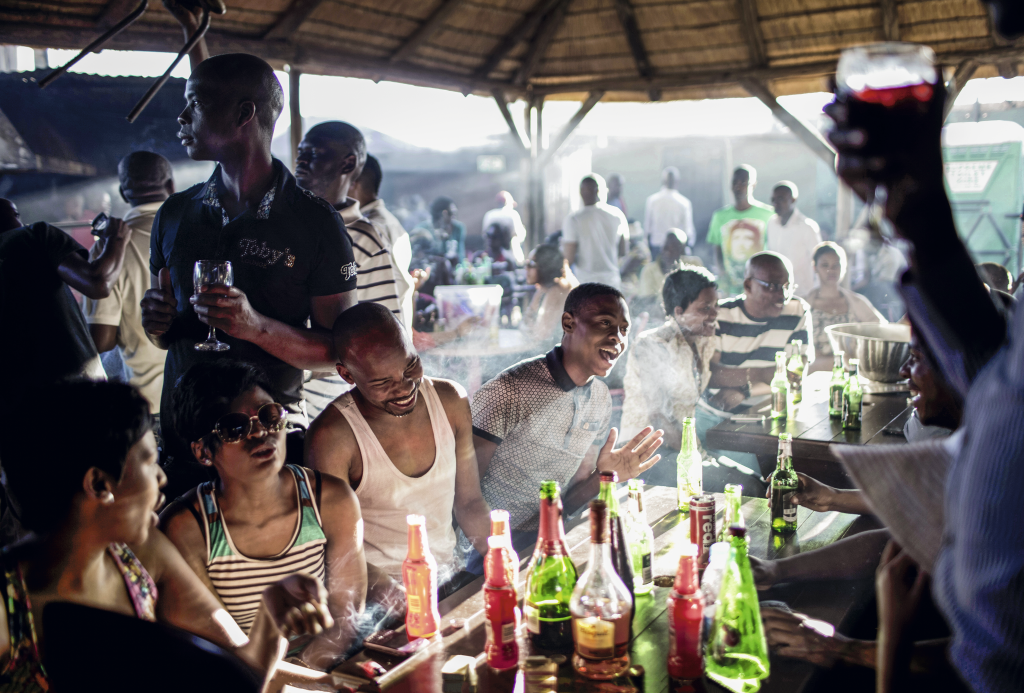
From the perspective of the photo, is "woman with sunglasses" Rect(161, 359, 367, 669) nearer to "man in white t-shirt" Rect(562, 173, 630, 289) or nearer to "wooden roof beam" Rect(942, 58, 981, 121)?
"man in white t-shirt" Rect(562, 173, 630, 289)

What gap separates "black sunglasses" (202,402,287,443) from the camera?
2074 mm

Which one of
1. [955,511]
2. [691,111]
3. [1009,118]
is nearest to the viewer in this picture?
[955,511]

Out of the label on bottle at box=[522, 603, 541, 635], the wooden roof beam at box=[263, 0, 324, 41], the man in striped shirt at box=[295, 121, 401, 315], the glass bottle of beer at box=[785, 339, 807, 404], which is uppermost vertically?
the wooden roof beam at box=[263, 0, 324, 41]

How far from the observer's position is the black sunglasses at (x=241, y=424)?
2074mm

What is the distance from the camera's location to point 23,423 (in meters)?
1.64

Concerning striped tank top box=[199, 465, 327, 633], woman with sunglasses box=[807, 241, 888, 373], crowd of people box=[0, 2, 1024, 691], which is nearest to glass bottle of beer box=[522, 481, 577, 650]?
crowd of people box=[0, 2, 1024, 691]

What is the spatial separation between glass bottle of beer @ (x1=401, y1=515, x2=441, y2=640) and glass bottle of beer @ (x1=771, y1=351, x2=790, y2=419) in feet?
9.41

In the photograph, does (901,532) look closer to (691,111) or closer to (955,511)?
(955,511)

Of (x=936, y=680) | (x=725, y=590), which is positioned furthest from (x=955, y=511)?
(x=725, y=590)

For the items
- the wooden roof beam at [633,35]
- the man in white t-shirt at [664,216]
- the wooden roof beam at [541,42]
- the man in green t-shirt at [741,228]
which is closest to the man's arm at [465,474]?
the wooden roof beam at [633,35]

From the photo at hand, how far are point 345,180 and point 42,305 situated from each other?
4.66 ft

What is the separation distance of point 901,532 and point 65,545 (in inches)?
64.8

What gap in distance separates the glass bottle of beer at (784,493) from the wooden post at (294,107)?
458 cm

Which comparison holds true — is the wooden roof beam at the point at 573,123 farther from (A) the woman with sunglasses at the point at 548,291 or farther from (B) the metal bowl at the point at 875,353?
(B) the metal bowl at the point at 875,353
